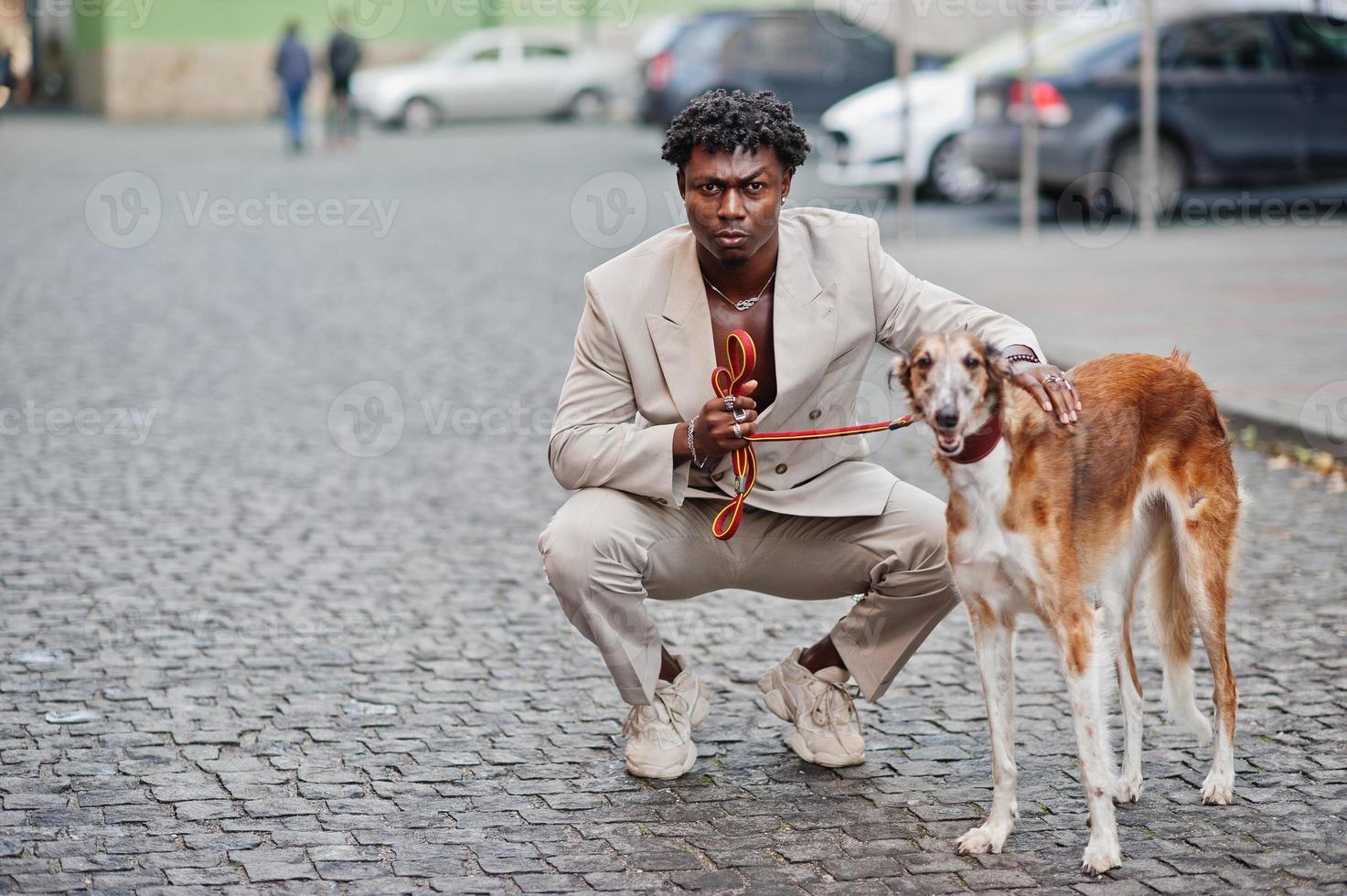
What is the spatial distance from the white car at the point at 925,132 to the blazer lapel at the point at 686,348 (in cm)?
1420

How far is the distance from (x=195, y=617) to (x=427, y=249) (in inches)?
418

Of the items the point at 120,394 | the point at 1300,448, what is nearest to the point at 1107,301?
the point at 1300,448

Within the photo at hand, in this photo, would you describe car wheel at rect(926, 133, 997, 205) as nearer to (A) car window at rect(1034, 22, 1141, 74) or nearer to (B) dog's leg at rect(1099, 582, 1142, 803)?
(A) car window at rect(1034, 22, 1141, 74)

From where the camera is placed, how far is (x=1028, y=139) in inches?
626

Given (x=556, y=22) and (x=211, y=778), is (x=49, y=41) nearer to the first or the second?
(x=556, y=22)

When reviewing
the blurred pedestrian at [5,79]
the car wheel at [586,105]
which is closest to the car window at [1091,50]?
the car wheel at [586,105]

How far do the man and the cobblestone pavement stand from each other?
30cm

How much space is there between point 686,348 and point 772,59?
21276 mm

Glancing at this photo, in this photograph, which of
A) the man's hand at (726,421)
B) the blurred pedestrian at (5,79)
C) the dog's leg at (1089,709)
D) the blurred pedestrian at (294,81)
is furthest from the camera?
the blurred pedestrian at (5,79)

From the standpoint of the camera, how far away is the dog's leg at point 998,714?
4.33m

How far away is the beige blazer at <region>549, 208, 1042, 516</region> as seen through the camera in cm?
478

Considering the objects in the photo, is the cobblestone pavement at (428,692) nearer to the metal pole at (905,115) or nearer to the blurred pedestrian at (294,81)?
the metal pole at (905,115)

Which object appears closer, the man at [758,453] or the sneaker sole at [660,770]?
the man at [758,453]

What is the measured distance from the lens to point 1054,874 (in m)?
4.19
